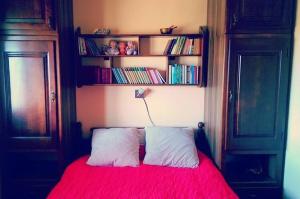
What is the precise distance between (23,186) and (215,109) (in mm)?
1944

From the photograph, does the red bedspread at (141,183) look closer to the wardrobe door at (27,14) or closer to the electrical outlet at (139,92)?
the electrical outlet at (139,92)

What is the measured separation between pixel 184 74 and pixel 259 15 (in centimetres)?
87

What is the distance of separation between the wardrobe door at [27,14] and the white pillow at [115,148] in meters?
1.10

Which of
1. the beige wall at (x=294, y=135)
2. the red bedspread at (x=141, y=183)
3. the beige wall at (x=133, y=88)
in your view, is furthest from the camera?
the beige wall at (x=133, y=88)

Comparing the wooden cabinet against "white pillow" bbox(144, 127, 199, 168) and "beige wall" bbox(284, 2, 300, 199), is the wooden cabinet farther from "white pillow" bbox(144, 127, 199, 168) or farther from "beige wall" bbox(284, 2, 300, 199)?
"beige wall" bbox(284, 2, 300, 199)

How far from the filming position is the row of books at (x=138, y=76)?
2787 mm

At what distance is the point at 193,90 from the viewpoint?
2932 mm

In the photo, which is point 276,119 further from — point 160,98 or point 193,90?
point 160,98

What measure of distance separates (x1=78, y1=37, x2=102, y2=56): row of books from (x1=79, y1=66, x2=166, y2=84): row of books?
6.1 inches

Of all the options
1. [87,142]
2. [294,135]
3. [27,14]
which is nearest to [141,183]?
[87,142]

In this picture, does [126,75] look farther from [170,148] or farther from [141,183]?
[141,183]

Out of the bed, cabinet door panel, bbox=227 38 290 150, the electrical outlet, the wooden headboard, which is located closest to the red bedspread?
the bed

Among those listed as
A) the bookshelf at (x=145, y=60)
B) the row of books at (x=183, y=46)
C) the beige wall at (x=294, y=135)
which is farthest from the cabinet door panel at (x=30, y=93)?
the beige wall at (x=294, y=135)

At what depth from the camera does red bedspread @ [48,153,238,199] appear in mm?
1966
